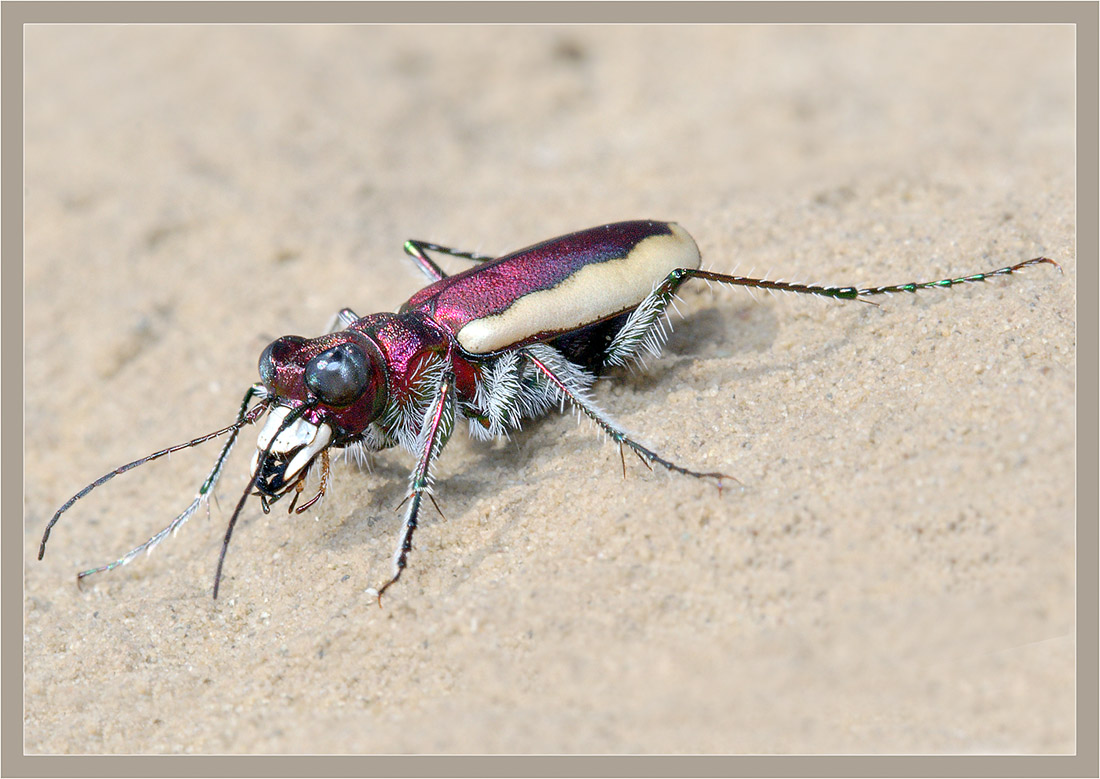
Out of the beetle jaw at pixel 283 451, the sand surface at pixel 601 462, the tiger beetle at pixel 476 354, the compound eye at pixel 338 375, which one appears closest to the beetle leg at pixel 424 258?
the tiger beetle at pixel 476 354

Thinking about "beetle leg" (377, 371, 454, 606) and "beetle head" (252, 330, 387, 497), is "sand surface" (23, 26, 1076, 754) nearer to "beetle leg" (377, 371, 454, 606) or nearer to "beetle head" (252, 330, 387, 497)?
"beetle leg" (377, 371, 454, 606)

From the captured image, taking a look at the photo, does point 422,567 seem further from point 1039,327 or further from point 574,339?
point 1039,327

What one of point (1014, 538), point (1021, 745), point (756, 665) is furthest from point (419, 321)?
point (1021, 745)

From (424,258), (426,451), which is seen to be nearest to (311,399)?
(426,451)

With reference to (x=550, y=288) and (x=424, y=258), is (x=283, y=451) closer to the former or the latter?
A: (x=550, y=288)

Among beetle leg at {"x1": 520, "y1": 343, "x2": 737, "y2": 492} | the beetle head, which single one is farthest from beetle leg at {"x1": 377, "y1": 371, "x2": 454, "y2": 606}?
beetle leg at {"x1": 520, "y1": 343, "x2": 737, "y2": 492}

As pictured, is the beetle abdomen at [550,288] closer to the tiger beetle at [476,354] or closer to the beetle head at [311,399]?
the tiger beetle at [476,354]
